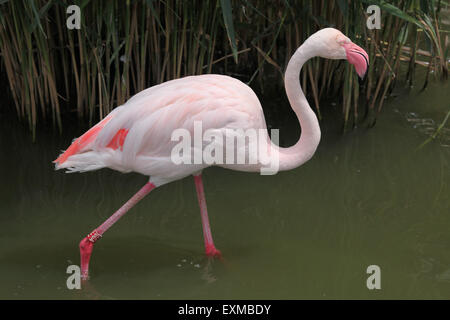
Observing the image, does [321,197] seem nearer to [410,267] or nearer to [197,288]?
[410,267]

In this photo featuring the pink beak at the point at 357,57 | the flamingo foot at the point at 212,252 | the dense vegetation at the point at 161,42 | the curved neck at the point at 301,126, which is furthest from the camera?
the dense vegetation at the point at 161,42

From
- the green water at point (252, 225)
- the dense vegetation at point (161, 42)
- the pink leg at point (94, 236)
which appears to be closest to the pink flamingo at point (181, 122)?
the pink leg at point (94, 236)

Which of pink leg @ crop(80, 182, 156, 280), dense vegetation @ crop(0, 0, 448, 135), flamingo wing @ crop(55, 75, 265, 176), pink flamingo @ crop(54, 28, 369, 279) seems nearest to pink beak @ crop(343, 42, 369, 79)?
pink flamingo @ crop(54, 28, 369, 279)

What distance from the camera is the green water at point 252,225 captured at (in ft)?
11.1

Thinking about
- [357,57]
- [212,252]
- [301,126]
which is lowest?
[212,252]

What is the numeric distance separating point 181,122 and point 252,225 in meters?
0.82

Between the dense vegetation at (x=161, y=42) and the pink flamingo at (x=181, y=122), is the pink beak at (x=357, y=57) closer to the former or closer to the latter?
the pink flamingo at (x=181, y=122)

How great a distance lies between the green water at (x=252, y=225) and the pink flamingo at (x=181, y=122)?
30 centimetres

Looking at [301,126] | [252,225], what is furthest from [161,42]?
[301,126]

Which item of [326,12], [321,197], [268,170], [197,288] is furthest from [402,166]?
[197,288]

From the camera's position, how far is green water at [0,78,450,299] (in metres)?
3.37

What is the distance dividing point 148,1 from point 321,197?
4.67 feet

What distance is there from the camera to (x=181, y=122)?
10.9 feet

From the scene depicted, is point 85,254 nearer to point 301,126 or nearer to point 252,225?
point 252,225
